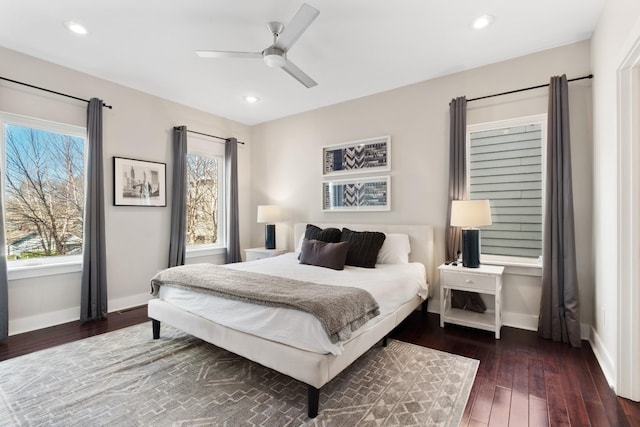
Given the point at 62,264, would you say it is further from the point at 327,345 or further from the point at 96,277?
the point at 327,345

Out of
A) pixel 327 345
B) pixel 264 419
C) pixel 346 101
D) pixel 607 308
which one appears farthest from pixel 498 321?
pixel 346 101

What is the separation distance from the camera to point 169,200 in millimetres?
4398

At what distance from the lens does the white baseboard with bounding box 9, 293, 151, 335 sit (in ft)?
10.2

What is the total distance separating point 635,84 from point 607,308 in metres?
1.62

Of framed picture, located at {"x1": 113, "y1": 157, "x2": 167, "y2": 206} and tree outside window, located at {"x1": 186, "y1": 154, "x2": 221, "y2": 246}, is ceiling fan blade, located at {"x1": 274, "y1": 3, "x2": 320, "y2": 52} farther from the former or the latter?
tree outside window, located at {"x1": 186, "y1": 154, "x2": 221, "y2": 246}

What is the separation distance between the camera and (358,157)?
4.34 metres

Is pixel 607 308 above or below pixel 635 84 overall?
below

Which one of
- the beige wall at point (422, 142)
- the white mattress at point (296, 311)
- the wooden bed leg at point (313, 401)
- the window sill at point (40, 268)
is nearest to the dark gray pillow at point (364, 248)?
the white mattress at point (296, 311)

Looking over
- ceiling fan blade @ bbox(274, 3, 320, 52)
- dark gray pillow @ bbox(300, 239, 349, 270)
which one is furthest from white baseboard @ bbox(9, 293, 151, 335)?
ceiling fan blade @ bbox(274, 3, 320, 52)

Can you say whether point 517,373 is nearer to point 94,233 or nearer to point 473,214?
point 473,214

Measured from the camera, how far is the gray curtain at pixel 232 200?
16.9 feet

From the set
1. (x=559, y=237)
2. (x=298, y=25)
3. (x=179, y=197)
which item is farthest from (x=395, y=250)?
(x=179, y=197)

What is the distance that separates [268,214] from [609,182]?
159 inches

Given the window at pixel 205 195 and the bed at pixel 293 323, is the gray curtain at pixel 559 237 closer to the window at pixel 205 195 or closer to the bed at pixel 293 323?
the bed at pixel 293 323
